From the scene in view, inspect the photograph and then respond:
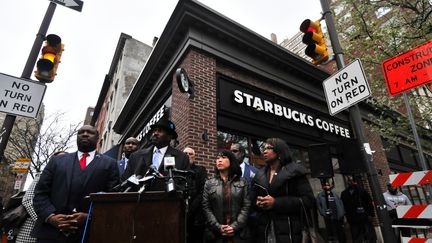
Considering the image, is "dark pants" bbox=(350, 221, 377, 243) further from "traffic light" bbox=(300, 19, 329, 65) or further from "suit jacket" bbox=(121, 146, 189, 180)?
"suit jacket" bbox=(121, 146, 189, 180)

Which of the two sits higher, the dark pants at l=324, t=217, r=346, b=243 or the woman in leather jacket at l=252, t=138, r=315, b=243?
the woman in leather jacket at l=252, t=138, r=315, b=243

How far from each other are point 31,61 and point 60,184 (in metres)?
3.32

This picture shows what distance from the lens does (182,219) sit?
7.80 feet

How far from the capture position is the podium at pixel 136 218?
86.4 inches

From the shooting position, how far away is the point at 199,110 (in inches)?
274

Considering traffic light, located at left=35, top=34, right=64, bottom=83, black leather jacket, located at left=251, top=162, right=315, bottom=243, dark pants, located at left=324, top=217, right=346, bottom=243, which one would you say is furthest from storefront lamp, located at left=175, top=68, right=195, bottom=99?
dark pants, located at left=324, top=217, right=346, bottom=243

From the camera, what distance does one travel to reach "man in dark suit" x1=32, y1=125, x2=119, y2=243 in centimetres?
274

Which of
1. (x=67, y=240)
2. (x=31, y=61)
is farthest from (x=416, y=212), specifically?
(x=31, y=61)

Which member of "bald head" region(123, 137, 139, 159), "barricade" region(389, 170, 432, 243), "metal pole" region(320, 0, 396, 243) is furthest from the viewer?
"bald head" region(123, 137, 139, 159)

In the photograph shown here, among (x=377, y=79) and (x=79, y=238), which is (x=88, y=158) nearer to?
(x=79, y=238)

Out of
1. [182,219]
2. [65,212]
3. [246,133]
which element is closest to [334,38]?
[246,133]

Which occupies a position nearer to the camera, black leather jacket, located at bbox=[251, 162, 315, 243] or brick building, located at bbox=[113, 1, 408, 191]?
black leather jacket, located at bbox=[251, 162, 315, 243]

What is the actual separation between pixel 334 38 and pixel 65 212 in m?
5.37

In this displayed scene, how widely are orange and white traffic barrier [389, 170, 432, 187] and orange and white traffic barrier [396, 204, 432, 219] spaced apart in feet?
1.18
